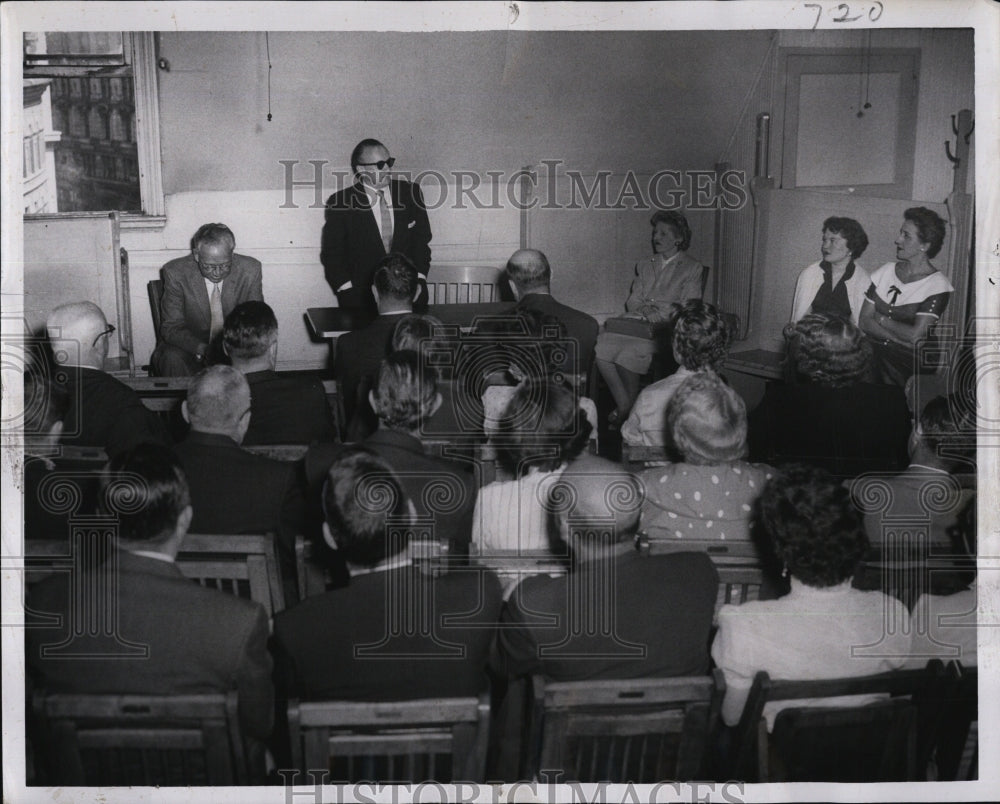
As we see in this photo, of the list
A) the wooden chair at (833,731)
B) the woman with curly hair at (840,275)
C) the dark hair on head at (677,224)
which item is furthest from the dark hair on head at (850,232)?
the wooden chair at (833,731)

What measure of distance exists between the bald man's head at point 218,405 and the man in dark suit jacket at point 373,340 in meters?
0.81

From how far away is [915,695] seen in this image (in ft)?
6.53

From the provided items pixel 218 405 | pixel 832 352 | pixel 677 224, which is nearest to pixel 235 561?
pixel 218 405

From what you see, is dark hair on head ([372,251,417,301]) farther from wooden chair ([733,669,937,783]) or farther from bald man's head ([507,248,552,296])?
wooden chair ([733,669,937,783])

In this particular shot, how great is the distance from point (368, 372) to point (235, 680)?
1.73 meters

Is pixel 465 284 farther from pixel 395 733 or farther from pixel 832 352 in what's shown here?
pixel 395 733

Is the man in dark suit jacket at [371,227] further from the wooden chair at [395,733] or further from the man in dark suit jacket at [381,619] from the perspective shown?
the wooden chair at [395,733]

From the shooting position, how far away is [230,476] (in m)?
2.60

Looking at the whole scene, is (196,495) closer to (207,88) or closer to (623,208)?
(207,88)

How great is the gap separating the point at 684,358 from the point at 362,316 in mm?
1975

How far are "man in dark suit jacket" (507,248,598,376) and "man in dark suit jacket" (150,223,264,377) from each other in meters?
1.48

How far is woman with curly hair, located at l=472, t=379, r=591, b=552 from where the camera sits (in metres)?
2.46

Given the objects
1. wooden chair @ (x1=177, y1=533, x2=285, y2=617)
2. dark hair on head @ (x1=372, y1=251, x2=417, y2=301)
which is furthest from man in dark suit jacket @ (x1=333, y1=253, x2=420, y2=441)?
wooden chair @ (x1=177, y1=533, x2=285, y2=617)

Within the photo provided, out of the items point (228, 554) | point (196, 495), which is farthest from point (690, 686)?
point (196, 495)
